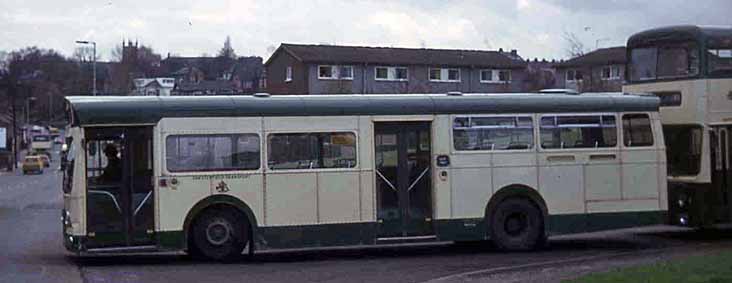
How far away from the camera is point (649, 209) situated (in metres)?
19.5

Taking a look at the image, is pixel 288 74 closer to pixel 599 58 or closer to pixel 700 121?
pixel 599 58

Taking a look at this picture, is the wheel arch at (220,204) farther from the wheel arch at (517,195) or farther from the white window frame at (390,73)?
the white window frame at (390,73)

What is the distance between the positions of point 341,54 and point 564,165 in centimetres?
3903

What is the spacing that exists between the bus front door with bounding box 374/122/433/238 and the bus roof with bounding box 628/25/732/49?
5493 mm

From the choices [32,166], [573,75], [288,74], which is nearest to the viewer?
[573,75]

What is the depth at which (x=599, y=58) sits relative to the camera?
57.8 metres

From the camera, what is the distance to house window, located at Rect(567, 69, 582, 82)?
189ft

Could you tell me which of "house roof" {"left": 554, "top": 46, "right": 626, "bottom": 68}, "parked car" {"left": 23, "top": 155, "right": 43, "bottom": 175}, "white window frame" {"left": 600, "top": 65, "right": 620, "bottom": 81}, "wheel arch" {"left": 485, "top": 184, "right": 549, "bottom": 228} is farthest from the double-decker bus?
"parked car" {"left": 23, "top": 155, "right": 43, "bottom": 175}

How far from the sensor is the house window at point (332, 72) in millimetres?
56250

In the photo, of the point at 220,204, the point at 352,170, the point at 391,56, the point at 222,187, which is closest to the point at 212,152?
the point at 222,187

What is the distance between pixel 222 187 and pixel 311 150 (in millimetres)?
1580

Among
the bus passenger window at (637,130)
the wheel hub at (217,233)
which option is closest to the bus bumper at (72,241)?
the wheel hub at (217,233)

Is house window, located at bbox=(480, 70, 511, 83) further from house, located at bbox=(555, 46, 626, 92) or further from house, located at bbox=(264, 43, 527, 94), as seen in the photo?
house, located at bbox=(555, 46, 626, 92)

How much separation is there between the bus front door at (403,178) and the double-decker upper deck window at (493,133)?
1.95 ft
